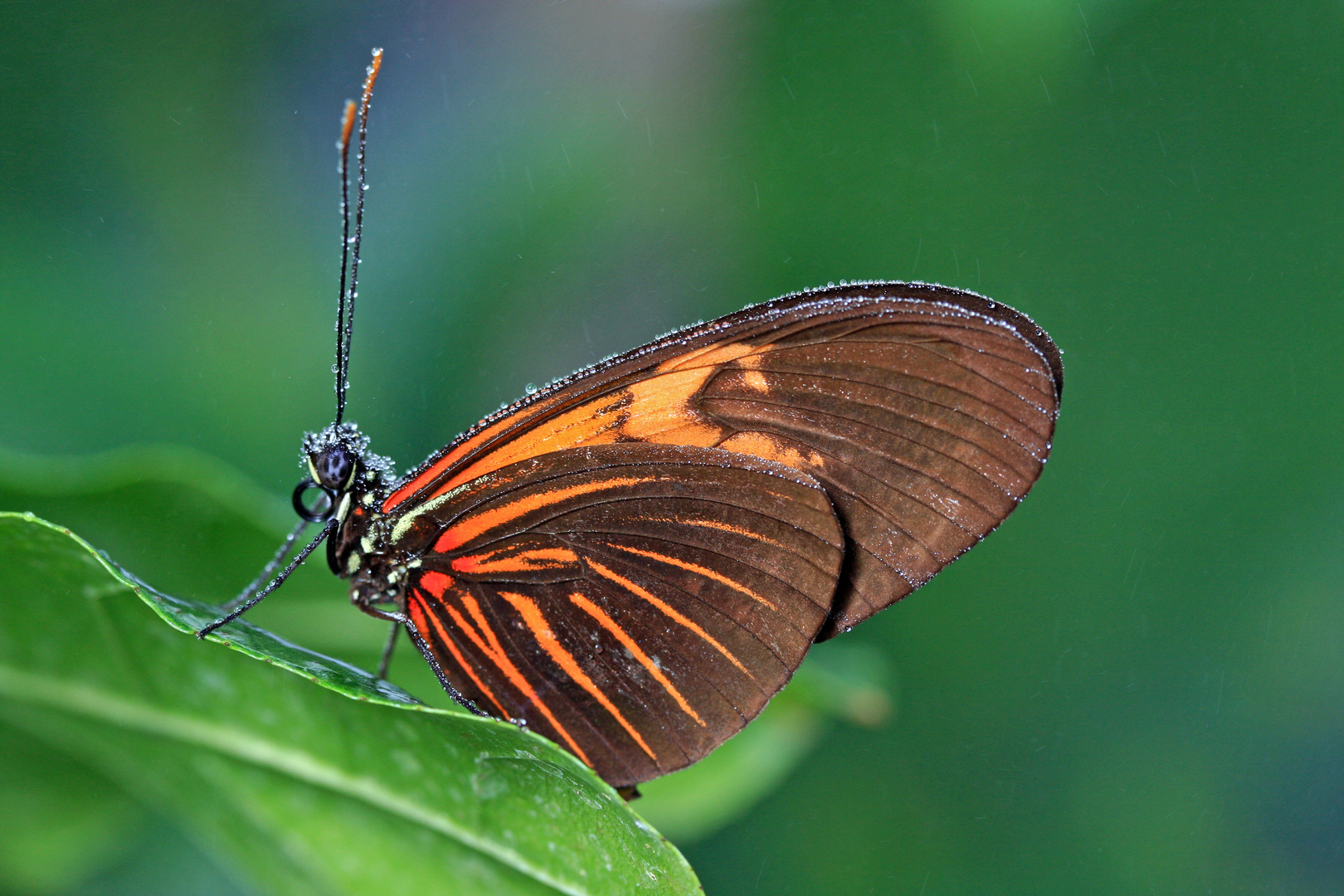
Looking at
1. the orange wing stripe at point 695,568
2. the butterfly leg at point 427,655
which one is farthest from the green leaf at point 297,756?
the orange wing stripe at point 695,568

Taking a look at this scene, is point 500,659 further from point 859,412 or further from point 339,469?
point 859,412

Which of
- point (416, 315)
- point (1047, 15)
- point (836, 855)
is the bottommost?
point (836, 855)

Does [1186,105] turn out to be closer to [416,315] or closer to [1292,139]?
[1292,139]

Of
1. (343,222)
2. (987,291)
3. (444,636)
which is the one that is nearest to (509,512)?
(444,636)

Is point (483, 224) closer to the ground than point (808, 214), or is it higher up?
closer to the ground

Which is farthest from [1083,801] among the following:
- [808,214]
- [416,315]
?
[416,315]

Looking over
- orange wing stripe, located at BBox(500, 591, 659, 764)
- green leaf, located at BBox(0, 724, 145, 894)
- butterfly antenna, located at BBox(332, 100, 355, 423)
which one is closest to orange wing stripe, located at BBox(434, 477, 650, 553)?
orange wing stripe, located at BBox(500, 591, 659, 764)
